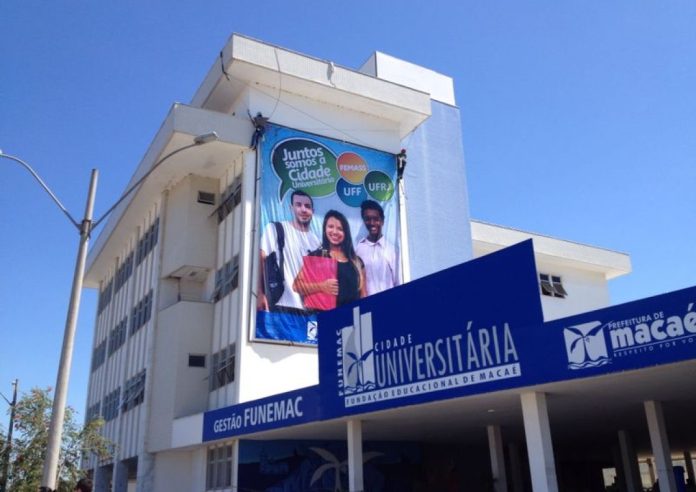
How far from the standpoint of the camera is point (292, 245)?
2634 cm

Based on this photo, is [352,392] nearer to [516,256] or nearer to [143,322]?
[516,256]

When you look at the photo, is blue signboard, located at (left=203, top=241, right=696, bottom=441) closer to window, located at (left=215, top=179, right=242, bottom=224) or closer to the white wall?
the white wall

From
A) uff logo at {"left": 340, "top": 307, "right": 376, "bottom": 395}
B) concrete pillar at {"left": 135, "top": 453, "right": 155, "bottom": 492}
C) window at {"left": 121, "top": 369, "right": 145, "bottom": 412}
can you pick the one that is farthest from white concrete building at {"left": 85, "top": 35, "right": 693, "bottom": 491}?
uff logo at {"left": 340, "top": 307, "right": 376, "bottom": 395}

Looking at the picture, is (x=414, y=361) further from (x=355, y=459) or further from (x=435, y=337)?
(x=355, y=459)

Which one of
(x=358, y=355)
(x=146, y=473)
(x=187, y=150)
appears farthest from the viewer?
(x=146, y=473)

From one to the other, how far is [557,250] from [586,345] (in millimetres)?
29513

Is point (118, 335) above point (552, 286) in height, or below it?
below

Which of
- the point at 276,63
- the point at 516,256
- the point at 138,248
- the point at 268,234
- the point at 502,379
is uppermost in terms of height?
the point at 276,63

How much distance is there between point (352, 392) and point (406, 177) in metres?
17.9

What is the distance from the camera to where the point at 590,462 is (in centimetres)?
4078

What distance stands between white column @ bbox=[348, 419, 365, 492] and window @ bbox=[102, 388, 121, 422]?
20548 mm

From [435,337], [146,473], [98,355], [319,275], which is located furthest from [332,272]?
[98,355]

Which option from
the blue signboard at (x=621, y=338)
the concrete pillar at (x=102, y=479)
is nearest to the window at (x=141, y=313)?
the concrete pillar at (x=102, y=479)

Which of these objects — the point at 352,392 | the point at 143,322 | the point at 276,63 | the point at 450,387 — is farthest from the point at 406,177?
the point at 450,387
